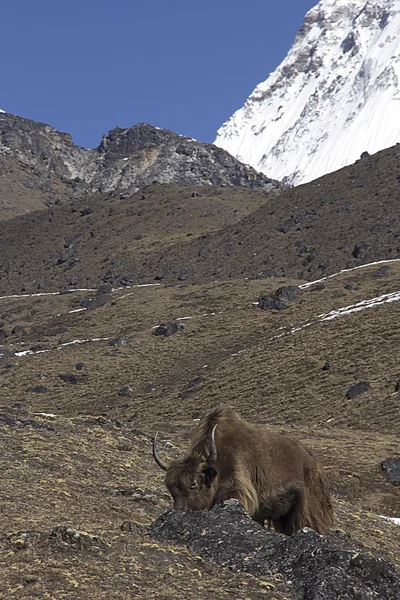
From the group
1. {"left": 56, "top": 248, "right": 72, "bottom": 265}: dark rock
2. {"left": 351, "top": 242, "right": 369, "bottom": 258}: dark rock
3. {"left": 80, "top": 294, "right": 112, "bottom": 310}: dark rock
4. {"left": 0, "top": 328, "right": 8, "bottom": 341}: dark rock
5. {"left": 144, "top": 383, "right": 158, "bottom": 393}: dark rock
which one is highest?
{"left": 56, "top": 248, "right": 72, "bottom": 265}: dark rock

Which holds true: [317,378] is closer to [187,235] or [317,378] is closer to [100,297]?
[100,297]

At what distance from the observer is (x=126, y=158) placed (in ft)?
515

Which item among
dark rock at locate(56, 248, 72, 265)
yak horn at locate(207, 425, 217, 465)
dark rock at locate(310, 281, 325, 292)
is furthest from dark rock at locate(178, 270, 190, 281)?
yak horn at locate(207, 425, 217, 465)

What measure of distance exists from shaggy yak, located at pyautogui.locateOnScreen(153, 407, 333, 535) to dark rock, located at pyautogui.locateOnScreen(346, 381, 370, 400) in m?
19.9

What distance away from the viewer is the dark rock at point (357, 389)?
102ft

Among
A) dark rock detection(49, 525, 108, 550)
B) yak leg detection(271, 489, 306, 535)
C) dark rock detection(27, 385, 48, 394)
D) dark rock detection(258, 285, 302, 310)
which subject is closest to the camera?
dark rock detection(49, 525, 108, 550)

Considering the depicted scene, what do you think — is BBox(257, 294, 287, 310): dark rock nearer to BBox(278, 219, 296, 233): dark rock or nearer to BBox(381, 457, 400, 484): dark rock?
BBox(381, 457, 400, 484): dark rock

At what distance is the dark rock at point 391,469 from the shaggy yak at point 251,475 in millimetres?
8669

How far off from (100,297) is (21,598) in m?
52.9

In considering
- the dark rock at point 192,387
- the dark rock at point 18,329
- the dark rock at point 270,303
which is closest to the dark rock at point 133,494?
the dark rock at point 192,387

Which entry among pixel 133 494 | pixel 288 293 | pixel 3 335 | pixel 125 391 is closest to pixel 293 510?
pixel 133 494

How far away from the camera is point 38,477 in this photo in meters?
13.6

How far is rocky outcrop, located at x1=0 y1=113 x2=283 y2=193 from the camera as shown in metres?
143

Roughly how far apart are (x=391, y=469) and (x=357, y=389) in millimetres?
11261
